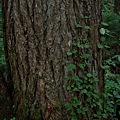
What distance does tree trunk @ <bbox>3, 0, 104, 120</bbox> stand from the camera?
2.36m

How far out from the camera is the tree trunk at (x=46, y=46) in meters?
2.36

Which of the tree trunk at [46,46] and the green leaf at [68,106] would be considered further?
the green leaf at [68,106]

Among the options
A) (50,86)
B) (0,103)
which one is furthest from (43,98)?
(0,103)

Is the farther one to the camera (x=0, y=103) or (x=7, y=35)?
(x=0, y=103)

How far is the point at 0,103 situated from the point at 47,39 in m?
0.99

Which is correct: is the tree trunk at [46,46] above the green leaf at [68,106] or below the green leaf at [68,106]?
above

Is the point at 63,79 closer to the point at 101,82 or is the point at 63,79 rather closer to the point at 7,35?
the point at 101,82

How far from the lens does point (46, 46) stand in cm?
240

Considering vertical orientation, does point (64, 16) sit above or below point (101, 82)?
above

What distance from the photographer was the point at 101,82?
272 centimetres

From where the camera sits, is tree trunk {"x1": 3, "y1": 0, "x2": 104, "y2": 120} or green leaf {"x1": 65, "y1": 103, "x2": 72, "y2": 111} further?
green leaf {"x1": 65, "y1": 103, "x2": 72, "y2": 111}

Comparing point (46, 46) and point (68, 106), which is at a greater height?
point (46, 46)

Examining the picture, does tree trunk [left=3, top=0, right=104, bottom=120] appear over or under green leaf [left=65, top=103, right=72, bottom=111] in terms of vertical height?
over

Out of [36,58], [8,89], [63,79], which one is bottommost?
[8,89]
